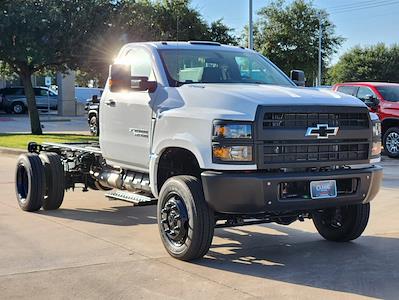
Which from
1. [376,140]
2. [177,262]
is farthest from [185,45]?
[177,262]

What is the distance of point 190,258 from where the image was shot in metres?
5.90

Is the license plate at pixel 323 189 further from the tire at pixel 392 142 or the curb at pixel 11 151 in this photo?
the curb at pixel 11 151

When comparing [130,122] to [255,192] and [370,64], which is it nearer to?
[255,192]

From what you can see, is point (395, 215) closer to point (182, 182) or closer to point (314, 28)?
point (182, 182)

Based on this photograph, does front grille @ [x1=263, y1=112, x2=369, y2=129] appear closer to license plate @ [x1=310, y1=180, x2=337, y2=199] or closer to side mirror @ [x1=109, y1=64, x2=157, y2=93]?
license plate @ [x1=310, y1=180, x2=337, y2=199]

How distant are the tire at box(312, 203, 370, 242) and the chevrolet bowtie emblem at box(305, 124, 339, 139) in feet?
4.12

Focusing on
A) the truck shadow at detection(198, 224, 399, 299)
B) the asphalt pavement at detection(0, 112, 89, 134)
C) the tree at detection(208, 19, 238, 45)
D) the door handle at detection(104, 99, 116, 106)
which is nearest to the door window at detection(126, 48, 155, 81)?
the door handle at detection(104, 99, 116, 106)

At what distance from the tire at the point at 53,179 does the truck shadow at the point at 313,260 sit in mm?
2494

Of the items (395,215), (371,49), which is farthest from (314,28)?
(395,215)

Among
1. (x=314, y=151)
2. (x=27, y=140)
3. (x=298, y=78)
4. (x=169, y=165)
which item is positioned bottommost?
(x=27, y=140)

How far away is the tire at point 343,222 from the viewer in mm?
6703

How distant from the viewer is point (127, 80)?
6.65 m

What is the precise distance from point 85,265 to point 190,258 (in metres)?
1.01

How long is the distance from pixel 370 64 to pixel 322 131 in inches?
2226
